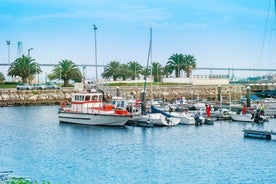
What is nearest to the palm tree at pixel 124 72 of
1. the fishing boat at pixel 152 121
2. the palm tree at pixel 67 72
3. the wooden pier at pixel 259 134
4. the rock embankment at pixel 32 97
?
the palm tree at pixel 67 72

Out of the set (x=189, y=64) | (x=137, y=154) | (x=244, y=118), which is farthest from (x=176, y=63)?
(x=137, y=154)

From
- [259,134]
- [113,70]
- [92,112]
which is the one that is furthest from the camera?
[113,70]

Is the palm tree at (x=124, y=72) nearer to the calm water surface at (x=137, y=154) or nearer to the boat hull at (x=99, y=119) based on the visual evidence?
the boat hull at (x=99, y=119)

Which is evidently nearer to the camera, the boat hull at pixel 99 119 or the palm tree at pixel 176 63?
the boat hull at pixel 99 119

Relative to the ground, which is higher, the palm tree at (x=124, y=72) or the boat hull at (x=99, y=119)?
the palm tree at (x=124, y=72)

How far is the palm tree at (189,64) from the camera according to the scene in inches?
5271

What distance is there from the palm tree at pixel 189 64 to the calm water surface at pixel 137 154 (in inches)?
3001

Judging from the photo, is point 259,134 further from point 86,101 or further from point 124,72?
point 124,72

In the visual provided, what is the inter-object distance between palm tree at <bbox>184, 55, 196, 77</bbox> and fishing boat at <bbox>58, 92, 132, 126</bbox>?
73.7 meters

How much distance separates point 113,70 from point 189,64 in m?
18.5

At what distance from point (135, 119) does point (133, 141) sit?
11.1 m

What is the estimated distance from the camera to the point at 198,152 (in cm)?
4056

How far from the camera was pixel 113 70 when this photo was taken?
134375 mm

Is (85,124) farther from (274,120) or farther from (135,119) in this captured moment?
(274,120)
